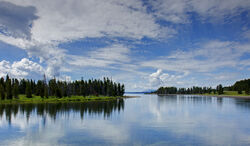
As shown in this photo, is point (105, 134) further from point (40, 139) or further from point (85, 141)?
point (40, 139)

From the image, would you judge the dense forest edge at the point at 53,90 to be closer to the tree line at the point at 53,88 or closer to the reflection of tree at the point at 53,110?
the tree line at the point at 53,88

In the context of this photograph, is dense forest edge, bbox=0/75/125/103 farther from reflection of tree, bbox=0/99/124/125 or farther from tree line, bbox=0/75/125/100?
reflection of tree, bbox=0/99/124/125

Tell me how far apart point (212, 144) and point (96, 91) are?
164445 mm

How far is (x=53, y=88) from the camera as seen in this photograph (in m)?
132

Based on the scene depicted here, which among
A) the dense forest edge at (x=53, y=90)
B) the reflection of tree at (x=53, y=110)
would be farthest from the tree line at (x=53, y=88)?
the reflection of tree at (x=53, y=110)

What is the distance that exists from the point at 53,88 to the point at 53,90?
1.41 m

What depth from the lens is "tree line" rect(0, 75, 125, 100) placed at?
111 meters

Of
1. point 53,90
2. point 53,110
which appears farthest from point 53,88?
point 53,110

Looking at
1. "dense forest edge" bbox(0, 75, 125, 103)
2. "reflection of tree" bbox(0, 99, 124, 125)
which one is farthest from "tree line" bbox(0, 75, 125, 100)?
"reflection of tree" bbox(0, 99, 124, 125)

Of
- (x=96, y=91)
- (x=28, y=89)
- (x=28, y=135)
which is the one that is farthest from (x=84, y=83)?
(x=28, y=135)

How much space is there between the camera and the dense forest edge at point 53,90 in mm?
109244

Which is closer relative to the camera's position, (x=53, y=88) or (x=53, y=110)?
(x=53, y=110)

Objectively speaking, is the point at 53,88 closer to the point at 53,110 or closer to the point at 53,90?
the point at 53,90

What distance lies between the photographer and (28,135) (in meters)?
Result: 29.6
